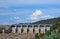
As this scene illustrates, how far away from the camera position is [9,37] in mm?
62281

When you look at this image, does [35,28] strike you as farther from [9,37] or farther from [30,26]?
[9,37]

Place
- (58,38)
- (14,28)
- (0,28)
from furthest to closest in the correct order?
(0,28)
(14,28)
(58,38)

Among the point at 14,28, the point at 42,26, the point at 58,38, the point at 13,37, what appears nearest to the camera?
the point at 58,38

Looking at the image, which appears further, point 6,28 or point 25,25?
point 6,28

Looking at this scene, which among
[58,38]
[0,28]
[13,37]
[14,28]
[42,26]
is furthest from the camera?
[0,28]

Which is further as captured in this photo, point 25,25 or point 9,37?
point 25,25

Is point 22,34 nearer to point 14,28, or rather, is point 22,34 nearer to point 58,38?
point 14,28

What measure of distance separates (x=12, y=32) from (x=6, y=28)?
771 centimetres

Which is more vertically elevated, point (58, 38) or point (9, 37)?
point (58, 38)

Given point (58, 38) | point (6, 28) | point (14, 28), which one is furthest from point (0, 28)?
point (58, 38)

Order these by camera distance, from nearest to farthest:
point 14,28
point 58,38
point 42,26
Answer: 1. point 58,38
2. point 42,26
3. point 14,28

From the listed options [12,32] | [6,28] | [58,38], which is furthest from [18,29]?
[58,38]

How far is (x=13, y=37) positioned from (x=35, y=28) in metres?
7.46

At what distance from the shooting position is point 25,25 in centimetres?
7062
